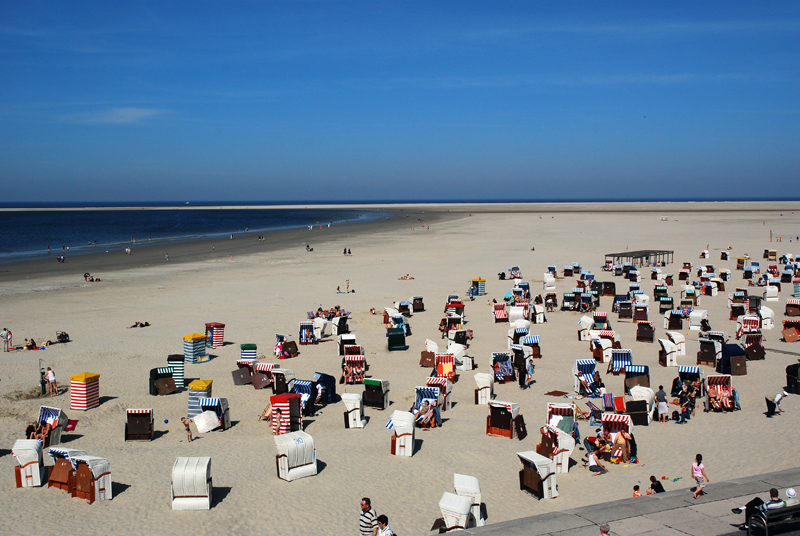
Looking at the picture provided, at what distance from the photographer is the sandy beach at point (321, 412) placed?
12.3m

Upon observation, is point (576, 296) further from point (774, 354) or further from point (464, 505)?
point (464, 505)

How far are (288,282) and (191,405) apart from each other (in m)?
27.5

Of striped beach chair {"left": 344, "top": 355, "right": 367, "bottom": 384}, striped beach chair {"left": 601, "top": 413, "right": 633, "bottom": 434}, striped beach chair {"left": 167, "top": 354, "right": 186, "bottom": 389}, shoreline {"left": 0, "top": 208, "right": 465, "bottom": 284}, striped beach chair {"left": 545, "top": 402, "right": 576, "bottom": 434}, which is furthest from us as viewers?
shoreline {"left": 0, "top": 208, "right": 465, "bottom": 284}

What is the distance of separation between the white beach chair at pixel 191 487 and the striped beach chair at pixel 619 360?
581 inches

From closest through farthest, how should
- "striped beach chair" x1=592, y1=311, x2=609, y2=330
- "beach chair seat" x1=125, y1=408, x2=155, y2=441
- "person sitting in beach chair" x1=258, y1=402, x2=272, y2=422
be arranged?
1. "beach chair seat" x1=125, y1=408, x2=155, y2=441
2. "person sitting in beach chair" x1=258, y1=402, x2=272, y2=422
3. "striped beach chair" x1=592, y1=311, x2=609, y2=330

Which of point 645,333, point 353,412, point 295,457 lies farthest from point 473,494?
point 645,333

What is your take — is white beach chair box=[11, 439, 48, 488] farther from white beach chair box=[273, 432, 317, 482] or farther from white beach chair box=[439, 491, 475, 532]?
white beach chair box=[439, 491, 475, 532]

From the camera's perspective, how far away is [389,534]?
30.9 ft

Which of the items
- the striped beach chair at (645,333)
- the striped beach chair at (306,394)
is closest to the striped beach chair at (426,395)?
the striped beach chair at (306,394)

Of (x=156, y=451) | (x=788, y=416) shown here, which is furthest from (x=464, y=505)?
(x=788, y=416)

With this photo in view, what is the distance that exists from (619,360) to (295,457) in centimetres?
1297

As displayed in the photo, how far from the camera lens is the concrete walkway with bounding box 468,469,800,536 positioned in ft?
32.7

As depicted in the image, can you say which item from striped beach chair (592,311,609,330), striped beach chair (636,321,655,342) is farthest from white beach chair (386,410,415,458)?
striped beach chair (636,321,655,342)

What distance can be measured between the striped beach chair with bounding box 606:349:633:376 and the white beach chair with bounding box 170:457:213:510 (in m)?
14.8
